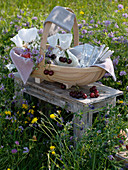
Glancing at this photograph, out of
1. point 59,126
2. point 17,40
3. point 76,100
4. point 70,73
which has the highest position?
point 17,40

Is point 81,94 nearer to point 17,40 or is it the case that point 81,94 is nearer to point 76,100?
point 76,100

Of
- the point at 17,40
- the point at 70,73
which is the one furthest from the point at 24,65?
the point at 70,73

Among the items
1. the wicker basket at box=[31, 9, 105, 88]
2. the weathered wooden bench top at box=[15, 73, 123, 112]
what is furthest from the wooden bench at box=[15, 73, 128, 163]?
the wicker basket at box=[31, 9, 105, 88]

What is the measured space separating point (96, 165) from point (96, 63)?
2.52ft

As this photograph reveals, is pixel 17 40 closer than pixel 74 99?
No

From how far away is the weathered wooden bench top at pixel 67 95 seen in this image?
2066mm

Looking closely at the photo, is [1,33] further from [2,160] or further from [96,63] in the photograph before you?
[2,160]

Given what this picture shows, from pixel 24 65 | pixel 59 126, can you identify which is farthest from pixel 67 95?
pixel 24 65

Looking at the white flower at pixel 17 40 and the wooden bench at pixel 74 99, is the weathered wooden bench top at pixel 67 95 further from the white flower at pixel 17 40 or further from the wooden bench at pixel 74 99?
the white flower at pixel 17 40

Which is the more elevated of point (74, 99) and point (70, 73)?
point (70, 73)

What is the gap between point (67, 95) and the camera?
216 centimetres

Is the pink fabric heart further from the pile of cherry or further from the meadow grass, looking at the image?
the pile of cherry

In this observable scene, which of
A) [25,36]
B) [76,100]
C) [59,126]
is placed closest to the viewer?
[76,100]

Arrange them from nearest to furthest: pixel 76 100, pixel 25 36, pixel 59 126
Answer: pixel 76 100
pixel 59 126
pixel 25 36
